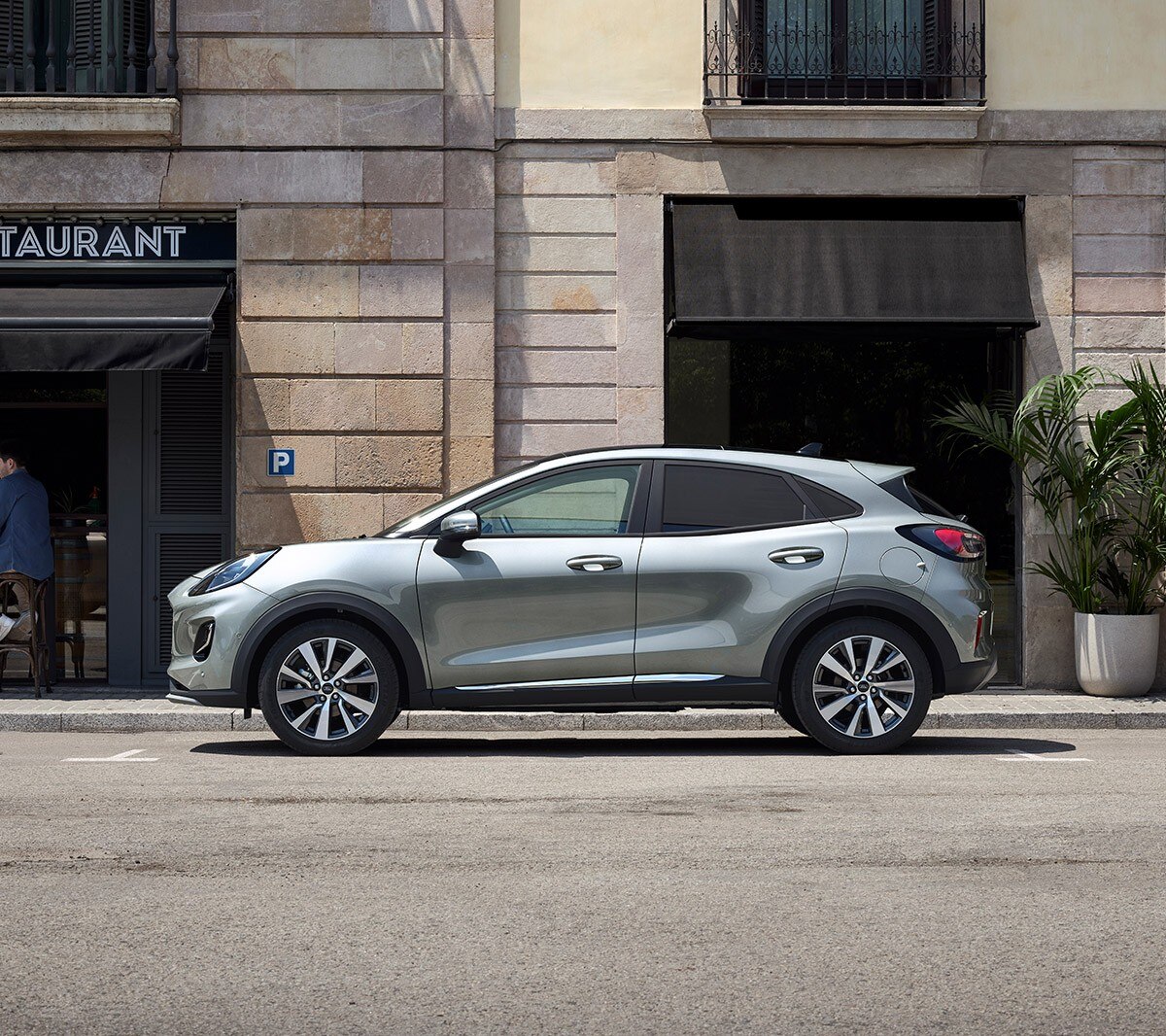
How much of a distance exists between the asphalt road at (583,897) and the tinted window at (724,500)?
1.37 m

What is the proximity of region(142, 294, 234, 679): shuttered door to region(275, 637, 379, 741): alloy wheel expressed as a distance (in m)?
5.33

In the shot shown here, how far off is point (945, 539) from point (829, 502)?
0.67 meters

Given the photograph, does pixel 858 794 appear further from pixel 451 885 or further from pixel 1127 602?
pixel 1127 602

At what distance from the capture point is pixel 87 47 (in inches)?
567

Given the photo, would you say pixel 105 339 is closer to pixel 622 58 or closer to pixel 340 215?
pixel 340 215

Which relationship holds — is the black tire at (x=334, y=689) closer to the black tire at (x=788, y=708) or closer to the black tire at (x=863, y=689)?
the black tire at (x=788, y=708)

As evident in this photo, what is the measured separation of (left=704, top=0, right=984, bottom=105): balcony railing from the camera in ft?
47.7

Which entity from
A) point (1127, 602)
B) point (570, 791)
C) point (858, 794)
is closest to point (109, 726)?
point (570, 791)

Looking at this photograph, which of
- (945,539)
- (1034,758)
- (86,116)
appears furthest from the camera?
(86,116)

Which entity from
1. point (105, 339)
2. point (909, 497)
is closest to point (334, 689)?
point (909, 497)

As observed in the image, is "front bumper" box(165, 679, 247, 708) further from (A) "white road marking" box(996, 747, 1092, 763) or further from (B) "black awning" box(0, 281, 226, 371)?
(A) "white road marking" box(996, 747, 1092, 763)

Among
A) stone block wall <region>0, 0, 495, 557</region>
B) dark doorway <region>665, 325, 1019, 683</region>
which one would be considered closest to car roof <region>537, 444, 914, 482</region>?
stone block wall <region>0, 0, 495, 557</region>

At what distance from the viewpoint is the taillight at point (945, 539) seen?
Answer: 9.64m

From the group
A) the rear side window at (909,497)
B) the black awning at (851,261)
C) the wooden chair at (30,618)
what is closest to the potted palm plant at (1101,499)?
the black awning at (851,261)
